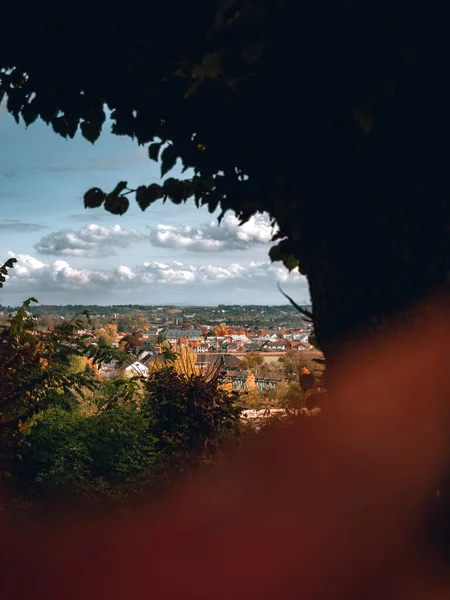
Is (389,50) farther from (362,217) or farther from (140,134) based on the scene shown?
(140,134)

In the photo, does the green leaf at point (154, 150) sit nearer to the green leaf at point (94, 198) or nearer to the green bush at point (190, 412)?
the green leaf at point (94, 198)

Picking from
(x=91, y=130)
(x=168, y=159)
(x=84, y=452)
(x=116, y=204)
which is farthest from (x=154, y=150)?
(x=84, y=452)

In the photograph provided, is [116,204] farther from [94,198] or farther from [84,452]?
[84,452]

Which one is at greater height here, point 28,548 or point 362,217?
point 362,217

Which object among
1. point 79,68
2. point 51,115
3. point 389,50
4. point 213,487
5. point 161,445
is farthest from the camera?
point 161,445

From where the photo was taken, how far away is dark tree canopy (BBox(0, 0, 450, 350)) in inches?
61.9

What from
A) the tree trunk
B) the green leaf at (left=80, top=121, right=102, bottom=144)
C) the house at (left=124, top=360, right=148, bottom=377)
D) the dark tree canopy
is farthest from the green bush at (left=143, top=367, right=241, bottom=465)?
the tree trunk

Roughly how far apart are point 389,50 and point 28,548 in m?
2.99

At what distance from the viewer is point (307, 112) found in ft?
5.85

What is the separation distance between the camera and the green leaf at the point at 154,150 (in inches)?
93.3

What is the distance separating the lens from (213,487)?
11.8 ft

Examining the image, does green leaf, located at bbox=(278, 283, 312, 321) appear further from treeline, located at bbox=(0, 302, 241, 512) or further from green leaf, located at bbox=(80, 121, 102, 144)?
treeline, located at bbox=(0, 302, 241, 512)

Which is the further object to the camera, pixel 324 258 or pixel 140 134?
pixel 140 134

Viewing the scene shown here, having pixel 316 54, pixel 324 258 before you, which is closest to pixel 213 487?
pixel 324 258
